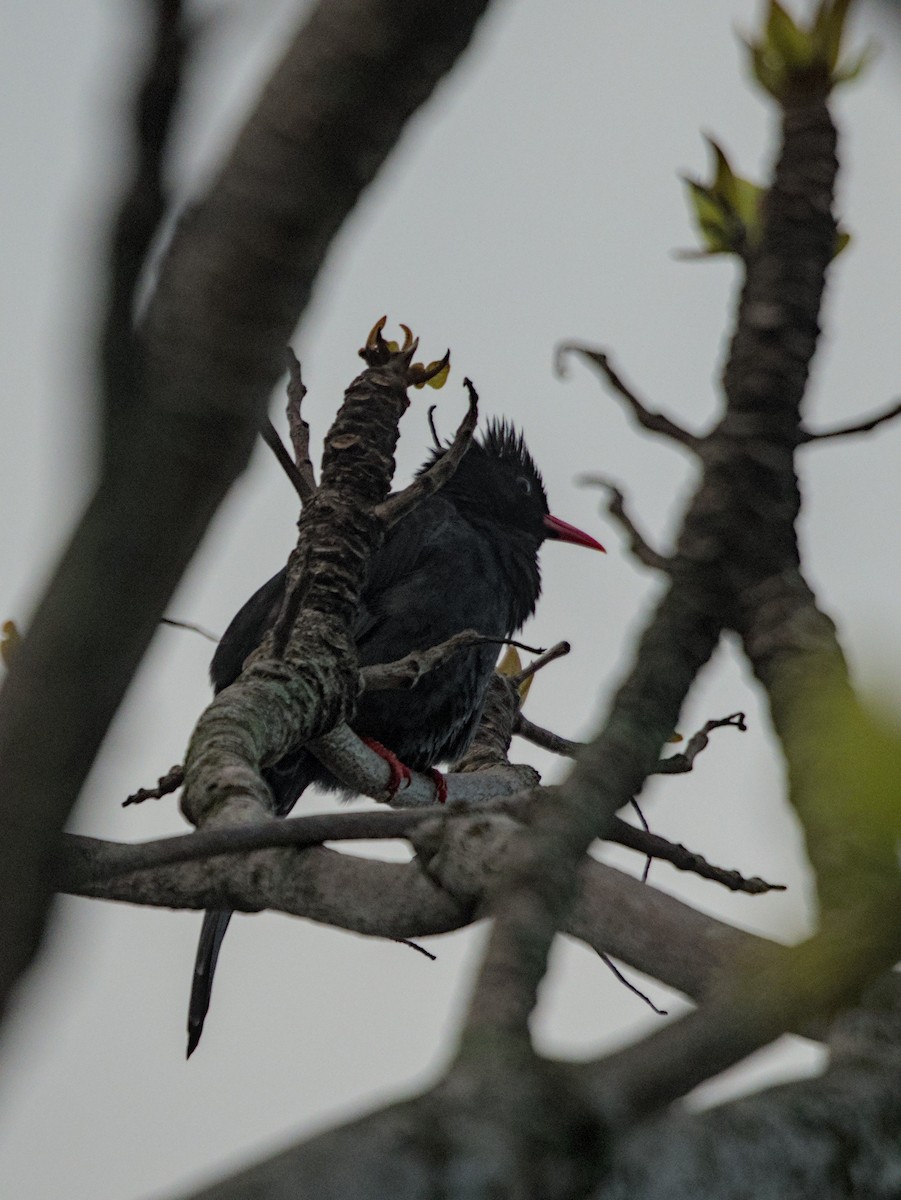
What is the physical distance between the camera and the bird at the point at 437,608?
218 inches

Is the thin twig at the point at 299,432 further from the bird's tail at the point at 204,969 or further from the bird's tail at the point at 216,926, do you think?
the bird's tail at the point at 204,969

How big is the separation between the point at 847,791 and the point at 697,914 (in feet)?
3.83

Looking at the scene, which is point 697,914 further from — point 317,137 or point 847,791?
point 317,137

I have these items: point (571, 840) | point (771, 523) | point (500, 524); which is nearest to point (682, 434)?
point (771, 523)

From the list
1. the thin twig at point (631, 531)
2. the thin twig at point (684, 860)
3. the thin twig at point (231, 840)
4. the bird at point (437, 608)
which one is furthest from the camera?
the bird at point (437, 608)

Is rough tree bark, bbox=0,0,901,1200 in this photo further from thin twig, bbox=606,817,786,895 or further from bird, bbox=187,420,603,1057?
Result: bird, bbox=187,420,603,1057

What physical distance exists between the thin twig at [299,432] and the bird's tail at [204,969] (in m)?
1.30

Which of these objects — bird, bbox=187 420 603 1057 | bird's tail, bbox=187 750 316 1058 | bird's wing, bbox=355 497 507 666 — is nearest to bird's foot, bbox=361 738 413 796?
bird, bbox=187 420 603 1057

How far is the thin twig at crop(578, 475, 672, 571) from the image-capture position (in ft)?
5.52

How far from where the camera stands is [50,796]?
3.79ft

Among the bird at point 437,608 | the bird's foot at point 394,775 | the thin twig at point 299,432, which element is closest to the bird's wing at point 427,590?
the bird at point 437,608

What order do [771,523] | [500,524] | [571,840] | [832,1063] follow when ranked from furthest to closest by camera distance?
A: 1. [500,524]
2. [771,523]
3. [832,1063]
4. [571,840]

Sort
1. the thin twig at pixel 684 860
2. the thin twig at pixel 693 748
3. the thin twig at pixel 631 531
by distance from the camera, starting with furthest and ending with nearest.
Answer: the thin twig at pixel 693 748 → the thin twig at pixel 684 860 → the thin twig at pixel 631 531

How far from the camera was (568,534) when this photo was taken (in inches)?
275
